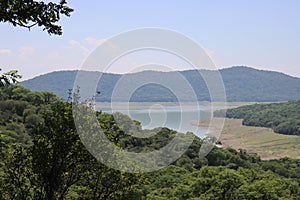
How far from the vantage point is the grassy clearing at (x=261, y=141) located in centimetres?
11744

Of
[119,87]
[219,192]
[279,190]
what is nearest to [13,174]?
[119,87]

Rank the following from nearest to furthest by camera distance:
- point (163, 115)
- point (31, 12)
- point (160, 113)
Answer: point (31, 12), point (163, 115), point (160, 113)

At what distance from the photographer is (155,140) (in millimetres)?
79438

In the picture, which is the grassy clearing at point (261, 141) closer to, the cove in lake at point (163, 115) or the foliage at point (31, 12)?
the cove in lake at point (163, 115)

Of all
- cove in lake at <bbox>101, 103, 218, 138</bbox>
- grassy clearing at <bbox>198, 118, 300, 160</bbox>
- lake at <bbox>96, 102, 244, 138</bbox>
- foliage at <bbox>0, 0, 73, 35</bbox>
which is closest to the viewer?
foliage at <bbox>0, 0, 73, 35</bbox>

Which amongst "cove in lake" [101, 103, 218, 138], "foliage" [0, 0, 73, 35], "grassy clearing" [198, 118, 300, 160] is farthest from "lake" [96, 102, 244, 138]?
"grassy clearing" [198, 118, 300, 160]

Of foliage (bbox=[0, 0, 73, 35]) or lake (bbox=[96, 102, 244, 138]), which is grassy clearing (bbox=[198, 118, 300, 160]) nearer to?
lake (bbox=[96, 102, 244, 138])

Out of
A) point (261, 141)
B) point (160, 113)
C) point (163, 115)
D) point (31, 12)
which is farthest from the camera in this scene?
point (261, 141)

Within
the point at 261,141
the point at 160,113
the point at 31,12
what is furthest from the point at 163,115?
the point at 261,141

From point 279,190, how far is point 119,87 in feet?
93.9

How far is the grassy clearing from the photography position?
117438mm

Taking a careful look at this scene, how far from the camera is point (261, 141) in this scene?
458 ft

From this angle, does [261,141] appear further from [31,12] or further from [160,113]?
[31,12]

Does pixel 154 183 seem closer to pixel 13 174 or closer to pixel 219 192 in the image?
pixel 219 192
